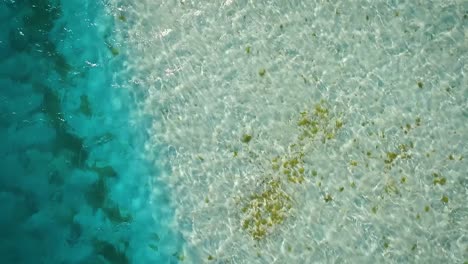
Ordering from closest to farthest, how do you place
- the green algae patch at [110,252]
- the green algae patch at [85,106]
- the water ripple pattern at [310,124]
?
1. the water ripple pattern at [310,124]
2. the green algae patch at [110,252]
3. the green algae patch at [85,106]

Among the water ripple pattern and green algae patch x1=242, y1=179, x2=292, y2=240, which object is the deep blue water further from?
green algae patch x1=242, y1=179, x2=292, y2=240

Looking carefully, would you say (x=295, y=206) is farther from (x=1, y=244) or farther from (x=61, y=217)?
(x=1, y=244)

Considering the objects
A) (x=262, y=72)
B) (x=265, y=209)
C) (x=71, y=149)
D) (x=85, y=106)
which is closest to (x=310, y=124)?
(x=262, y=72)

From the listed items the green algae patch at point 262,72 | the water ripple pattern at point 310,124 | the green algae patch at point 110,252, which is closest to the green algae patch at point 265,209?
the water ripple pattern at point 310,124

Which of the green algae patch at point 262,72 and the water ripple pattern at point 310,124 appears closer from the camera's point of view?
the water ripple pattern at point 310,124

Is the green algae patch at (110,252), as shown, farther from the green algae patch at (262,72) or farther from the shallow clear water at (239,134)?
the green algae patch at (262,72)

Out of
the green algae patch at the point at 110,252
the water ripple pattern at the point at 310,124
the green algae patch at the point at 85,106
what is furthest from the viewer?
the green algae patch at the point at 85,106

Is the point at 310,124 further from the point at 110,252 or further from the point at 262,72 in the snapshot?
the point at 110,252
